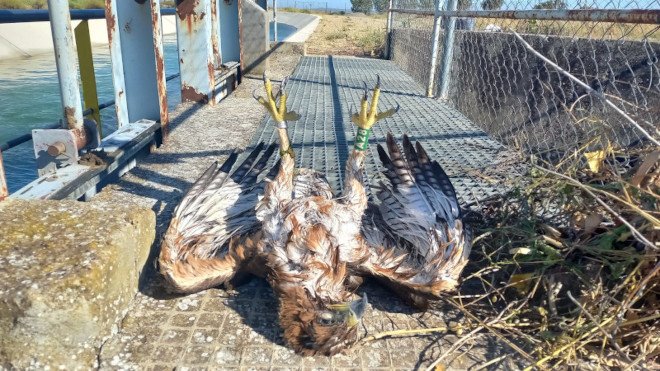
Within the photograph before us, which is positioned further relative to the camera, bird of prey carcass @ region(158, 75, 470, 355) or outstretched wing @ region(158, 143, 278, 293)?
outstretched wing @ region(158, 143, 278, 293)

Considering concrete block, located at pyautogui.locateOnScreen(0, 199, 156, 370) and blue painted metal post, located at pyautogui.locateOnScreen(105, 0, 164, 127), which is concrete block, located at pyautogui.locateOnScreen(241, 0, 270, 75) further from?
concrete block, located at pyautogui.locateOnScreen(0, 199, 156, 370)

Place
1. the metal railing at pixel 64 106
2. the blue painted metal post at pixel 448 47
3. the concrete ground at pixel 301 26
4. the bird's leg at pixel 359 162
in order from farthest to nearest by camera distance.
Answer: the concrete ground at pixel 301 26 < the blue painted metal post at pixel 448 47 < the bird's leg at pixel 359 162 < the metal railing at pixel 64 106

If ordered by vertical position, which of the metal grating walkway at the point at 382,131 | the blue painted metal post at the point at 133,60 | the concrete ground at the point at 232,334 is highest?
the blue painted metal post at the point at 133,60

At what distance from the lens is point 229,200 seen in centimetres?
302

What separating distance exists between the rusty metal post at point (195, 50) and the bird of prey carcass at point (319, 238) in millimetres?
2746

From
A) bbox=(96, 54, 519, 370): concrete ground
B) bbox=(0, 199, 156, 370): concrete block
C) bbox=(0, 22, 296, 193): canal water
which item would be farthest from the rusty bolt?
bbox=(0, 22, 296, 193): canal water

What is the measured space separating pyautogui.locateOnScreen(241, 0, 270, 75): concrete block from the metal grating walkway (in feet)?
3.03

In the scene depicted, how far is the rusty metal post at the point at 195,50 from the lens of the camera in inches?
211

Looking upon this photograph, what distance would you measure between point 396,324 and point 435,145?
2.82 metres

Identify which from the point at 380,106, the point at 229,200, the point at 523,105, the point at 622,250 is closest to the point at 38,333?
the point at 229,200

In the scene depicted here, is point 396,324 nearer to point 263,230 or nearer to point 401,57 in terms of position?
point 263,230

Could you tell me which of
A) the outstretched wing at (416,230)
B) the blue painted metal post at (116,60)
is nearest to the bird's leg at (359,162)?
the outstretched wing at (416,230)

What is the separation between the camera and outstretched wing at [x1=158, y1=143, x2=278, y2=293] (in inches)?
92.4

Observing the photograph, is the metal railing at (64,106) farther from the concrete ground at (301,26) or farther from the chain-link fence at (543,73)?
the concrete ground at (301,26)
